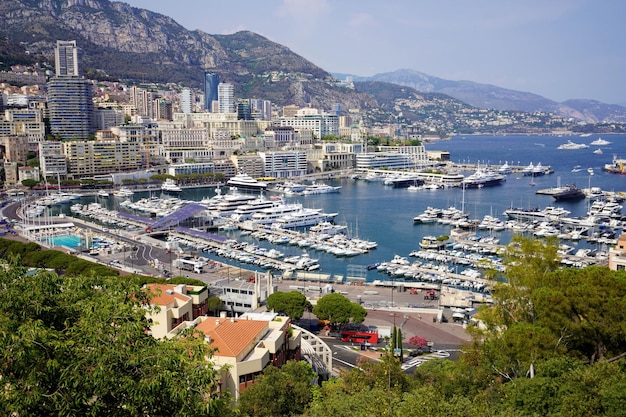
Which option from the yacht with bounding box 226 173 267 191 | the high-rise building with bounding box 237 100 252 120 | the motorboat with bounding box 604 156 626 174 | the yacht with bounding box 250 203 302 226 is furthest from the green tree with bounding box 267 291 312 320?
the high-rise building with bounding box 237 100 252 120

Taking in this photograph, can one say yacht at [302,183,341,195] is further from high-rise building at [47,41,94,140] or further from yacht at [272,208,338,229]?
high-rise building at [47,41,94,140]

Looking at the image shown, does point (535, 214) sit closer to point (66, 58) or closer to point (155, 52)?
point (66, 58)

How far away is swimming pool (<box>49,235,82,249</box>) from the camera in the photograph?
75.4 feet

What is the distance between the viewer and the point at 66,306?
4.38 m

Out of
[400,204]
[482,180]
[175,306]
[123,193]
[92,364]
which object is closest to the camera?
[92,364]

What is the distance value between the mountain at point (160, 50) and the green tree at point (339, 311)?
71.7 meters

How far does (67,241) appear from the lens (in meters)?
23.5

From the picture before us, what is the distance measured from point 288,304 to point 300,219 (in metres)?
15.2

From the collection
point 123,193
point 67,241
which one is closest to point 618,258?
point 67,241

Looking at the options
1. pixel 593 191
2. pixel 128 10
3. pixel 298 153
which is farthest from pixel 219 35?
pixel 593 191

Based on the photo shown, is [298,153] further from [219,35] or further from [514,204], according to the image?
[219,35]

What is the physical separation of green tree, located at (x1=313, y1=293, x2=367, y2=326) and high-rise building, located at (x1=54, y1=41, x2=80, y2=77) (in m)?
61.6

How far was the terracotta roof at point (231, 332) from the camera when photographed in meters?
8.45

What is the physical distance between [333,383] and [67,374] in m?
5.01
